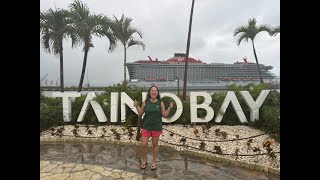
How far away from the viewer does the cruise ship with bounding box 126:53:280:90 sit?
130 ft

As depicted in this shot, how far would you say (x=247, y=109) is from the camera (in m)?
9.08

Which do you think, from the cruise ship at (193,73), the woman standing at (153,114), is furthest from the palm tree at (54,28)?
the cruise ship at (193,73)

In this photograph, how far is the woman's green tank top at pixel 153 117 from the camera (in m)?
4.46

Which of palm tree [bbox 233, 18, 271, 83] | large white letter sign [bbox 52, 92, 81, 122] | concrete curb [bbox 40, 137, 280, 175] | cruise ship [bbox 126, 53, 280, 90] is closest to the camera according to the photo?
concrete curb [bbox 40, 137, 280, 175]

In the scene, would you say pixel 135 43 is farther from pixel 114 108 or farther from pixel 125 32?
pixel 114 108

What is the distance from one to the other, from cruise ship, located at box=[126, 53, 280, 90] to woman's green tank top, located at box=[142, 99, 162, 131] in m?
34.2

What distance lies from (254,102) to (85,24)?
9640mm

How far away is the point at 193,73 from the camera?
139 ft

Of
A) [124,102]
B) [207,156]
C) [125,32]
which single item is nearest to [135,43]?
[125,32]

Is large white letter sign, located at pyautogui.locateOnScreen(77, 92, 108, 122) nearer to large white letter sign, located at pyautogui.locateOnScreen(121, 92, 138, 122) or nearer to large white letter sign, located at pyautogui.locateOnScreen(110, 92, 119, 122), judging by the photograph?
large white letter sign, located at pyautogui.locateOnScreen(110, 92, 119, 122)

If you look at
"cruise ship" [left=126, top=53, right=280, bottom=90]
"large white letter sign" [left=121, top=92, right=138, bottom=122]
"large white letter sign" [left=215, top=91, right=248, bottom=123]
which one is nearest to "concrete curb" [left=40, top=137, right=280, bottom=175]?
"large white letter sign" [left=121, top=92, right=138, bottom=122]

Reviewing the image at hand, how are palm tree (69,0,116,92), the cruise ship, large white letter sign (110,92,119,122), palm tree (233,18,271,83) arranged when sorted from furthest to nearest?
the cruise ship
palm tree (233,18,271,83)
palm tree (69,0,116,92)
large white letter sign (110,92,119,122)
